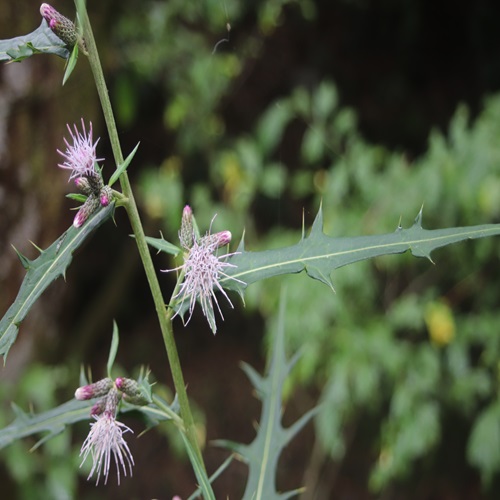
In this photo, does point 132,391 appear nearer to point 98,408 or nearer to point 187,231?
point 98,408

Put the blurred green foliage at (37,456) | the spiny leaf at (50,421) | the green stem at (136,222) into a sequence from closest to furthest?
the green stem at (136,222), the spiny leaf at (50,421), the blurred green foliage at (37,456)

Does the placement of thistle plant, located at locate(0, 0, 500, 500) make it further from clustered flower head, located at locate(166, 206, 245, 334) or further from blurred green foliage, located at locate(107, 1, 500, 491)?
blurred green foliage, located at locate(107, 1, 500, 491)

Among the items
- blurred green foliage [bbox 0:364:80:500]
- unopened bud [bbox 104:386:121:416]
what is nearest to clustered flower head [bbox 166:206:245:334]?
unopened bud [bbox 104:386:121:416]

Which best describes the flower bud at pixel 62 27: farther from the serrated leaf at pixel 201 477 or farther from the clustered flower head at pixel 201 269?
the serrated leaf at pixel 201 477

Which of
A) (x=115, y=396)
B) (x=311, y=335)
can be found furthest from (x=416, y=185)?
(x=115, y=396)

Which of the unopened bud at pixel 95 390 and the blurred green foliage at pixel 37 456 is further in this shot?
the blurred green foliage at pixel 37 456

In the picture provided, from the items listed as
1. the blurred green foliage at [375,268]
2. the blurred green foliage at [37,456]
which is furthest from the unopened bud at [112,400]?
the blurred green foliage at [37,456]
